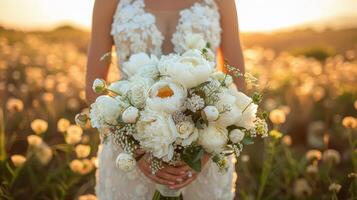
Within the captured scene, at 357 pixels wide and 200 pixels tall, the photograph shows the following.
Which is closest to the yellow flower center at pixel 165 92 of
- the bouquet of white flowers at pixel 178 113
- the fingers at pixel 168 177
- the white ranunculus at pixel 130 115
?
the bouquet of white flowers at pixel 178 113

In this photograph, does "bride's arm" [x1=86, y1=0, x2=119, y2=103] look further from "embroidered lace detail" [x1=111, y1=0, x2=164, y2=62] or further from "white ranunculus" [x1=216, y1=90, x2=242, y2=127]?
"white ranunculus" [x1=216, y1=90, x2=242, y2=127]

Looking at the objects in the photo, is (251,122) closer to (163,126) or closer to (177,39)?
(163,126)

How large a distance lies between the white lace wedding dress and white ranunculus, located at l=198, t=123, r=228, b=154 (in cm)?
112

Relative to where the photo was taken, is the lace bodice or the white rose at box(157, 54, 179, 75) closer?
the white rose at box(157, 54, 179, 75)

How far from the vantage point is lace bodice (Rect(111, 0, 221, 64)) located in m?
3.87

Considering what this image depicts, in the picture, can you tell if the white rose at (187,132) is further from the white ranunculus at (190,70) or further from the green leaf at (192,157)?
the white ranunculus at (190,70)

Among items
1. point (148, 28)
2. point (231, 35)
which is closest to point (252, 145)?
point (231, 35)

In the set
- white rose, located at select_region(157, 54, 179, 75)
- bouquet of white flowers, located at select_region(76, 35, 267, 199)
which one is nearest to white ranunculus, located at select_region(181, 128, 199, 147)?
bouquet of white flowers, located at select_region(76, 35, 267, 199)

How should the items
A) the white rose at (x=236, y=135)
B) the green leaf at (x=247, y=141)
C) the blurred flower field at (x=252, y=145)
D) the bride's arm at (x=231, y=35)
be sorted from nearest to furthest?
the white rose at (x=236, y=135)
the green leaf at (x=247, y=141)
the bride's arm at (x=231, y=35)
the blurred flower field at (x=252, y=145)

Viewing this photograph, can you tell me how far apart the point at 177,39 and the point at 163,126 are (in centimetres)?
142

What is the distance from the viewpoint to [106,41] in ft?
12.9

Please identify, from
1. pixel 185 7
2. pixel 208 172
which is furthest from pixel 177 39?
pixel 208 172

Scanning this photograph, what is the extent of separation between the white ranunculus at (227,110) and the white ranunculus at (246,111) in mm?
50

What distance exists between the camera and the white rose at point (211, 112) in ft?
8.48
